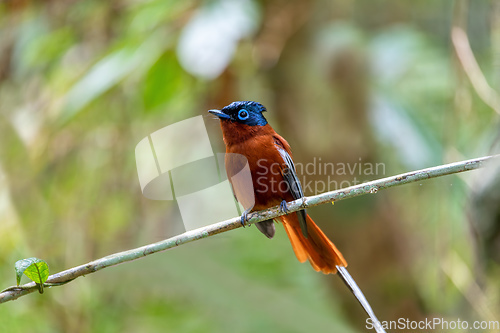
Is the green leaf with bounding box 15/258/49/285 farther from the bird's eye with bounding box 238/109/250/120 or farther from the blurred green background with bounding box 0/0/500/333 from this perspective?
the blurred green background with bounding box 0/0/500/333

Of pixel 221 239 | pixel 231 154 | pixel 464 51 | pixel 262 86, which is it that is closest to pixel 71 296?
pixel 221 239

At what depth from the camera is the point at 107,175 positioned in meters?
3.58

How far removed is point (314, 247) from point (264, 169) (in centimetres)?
32

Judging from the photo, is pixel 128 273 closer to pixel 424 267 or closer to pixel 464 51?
pixel 424 267

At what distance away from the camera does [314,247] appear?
1.56 metres

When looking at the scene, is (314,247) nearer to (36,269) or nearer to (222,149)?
(36,269)

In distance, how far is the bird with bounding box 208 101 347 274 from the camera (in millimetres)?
1585

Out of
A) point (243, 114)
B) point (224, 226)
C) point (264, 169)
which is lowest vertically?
point (224, 226)

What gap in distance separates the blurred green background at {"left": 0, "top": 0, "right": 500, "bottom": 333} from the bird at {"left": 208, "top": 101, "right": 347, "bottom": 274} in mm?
757

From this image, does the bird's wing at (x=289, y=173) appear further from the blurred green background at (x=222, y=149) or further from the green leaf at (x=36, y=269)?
the green leaf at (x=36, y=269)

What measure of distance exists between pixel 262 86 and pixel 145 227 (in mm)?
1149

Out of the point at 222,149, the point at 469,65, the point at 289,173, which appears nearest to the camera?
the point at 289,173

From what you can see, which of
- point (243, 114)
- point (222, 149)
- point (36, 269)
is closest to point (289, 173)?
point (243, 114)

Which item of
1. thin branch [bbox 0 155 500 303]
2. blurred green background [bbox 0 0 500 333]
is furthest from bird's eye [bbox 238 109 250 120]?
blurred green background [bbox 0 0 500 333]
